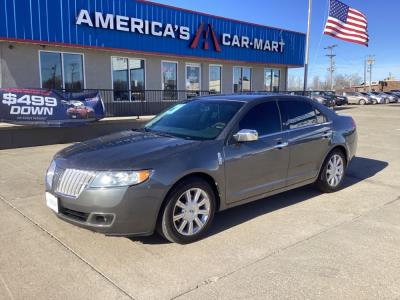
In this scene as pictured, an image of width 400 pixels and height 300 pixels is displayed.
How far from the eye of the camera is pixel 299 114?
18.2ft

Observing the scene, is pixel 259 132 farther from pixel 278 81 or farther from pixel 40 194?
pixel 278 81

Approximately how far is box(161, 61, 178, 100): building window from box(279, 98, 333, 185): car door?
40.0ft

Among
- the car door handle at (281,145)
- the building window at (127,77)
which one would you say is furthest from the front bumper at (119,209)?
the building window at (127,77)

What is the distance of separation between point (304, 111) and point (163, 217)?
9.49ft

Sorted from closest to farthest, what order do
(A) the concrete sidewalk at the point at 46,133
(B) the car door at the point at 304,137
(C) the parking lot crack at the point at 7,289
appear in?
(C) the parking lot crack at the point at 7,289 < (B) the car door at the point at 304,137 < (A) the concrete sidewalk at the point at 46,133

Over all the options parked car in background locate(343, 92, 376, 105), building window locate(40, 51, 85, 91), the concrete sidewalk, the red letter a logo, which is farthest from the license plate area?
parked car in background locate(343, 92, 376, 105)

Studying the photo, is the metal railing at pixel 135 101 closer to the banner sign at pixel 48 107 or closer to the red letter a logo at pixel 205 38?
the red letter a logo at pixel 205 38

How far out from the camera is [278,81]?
24.5 meters

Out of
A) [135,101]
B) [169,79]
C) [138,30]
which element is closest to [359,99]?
[169,79]

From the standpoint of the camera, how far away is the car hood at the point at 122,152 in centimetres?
374

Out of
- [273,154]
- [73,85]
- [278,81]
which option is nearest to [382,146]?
[273,154]

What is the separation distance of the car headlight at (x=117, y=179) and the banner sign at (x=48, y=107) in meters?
7.43

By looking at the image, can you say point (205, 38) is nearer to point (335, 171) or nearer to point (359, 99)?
point (335, 171)

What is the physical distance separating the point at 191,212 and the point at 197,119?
1.35 metres
